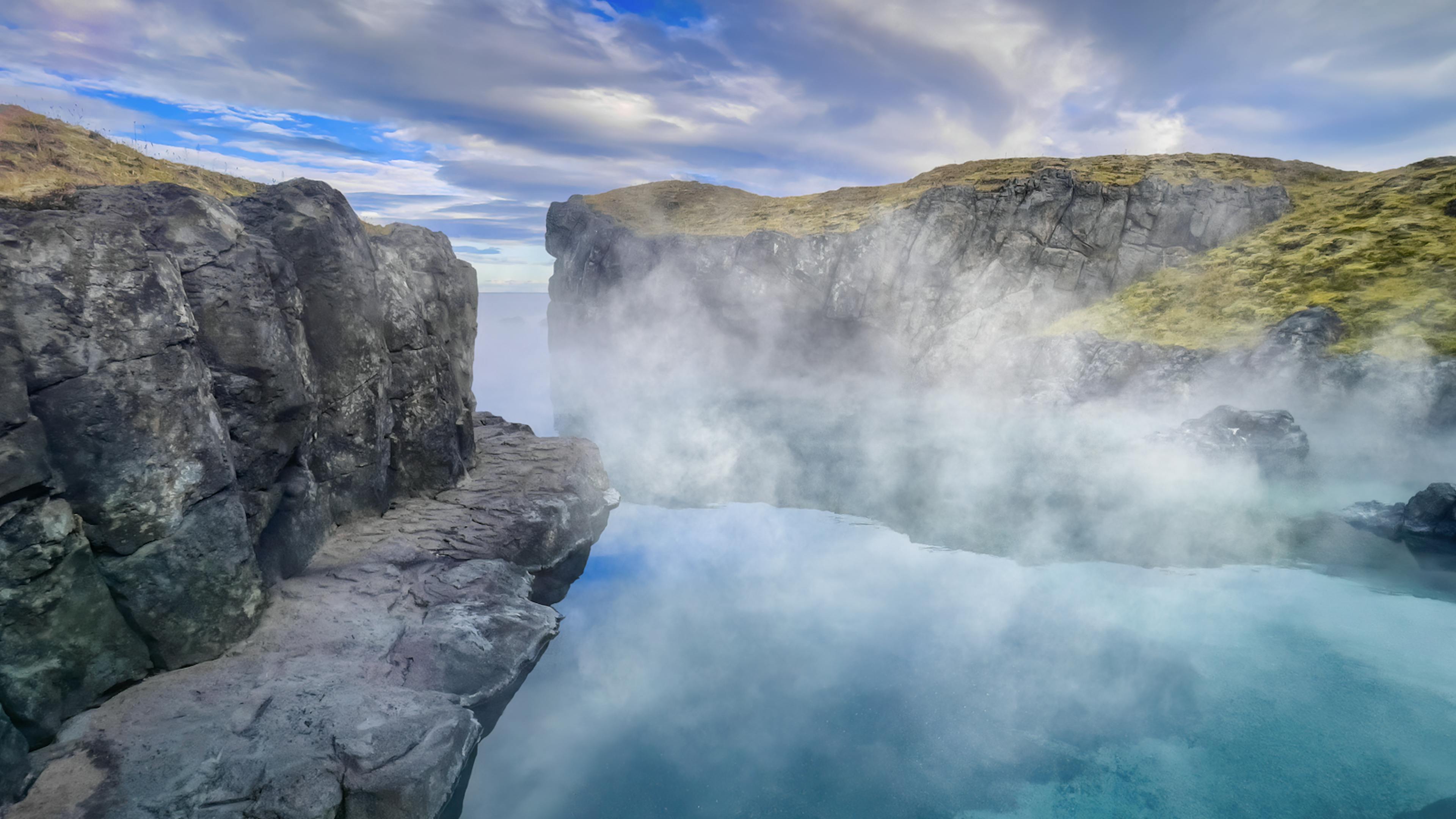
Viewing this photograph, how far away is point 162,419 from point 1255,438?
1419 inches

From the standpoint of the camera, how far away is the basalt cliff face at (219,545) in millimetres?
8586

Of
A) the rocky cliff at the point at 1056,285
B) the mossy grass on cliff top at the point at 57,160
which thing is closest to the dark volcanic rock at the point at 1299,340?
the rocky cliff at the point at 1056,285

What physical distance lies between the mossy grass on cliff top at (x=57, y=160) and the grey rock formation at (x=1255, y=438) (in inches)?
1417

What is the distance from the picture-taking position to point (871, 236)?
164 ft

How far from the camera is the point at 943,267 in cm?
4906

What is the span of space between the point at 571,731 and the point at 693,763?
256cm

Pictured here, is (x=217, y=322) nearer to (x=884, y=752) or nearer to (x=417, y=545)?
(x=417, y=545)

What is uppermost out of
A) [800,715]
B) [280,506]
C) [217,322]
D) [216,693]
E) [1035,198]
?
[1035,198]

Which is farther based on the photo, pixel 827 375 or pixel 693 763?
pixel 827 375

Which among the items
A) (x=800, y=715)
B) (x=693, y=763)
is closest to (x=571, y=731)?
(x=693, y=763)

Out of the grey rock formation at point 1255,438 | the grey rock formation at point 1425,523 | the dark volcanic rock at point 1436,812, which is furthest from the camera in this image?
the grey rock formation at point 1255,438

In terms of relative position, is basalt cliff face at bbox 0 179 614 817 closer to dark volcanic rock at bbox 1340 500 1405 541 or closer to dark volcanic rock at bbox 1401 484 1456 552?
dark volcanic rock at bbox 1340 500 1405 541

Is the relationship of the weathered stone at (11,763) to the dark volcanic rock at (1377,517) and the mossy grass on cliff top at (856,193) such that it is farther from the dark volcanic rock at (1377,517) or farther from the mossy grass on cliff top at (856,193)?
the mossy grass on cliff top at (856,193)

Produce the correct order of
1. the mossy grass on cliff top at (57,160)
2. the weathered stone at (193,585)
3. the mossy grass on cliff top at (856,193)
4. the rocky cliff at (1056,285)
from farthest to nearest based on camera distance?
the mossy grass on cliff top at (856,193) < the rocky cliff at (1056,285) < the mossy grass on cliff top at (57,160) < the weathered stone at (193,585)
